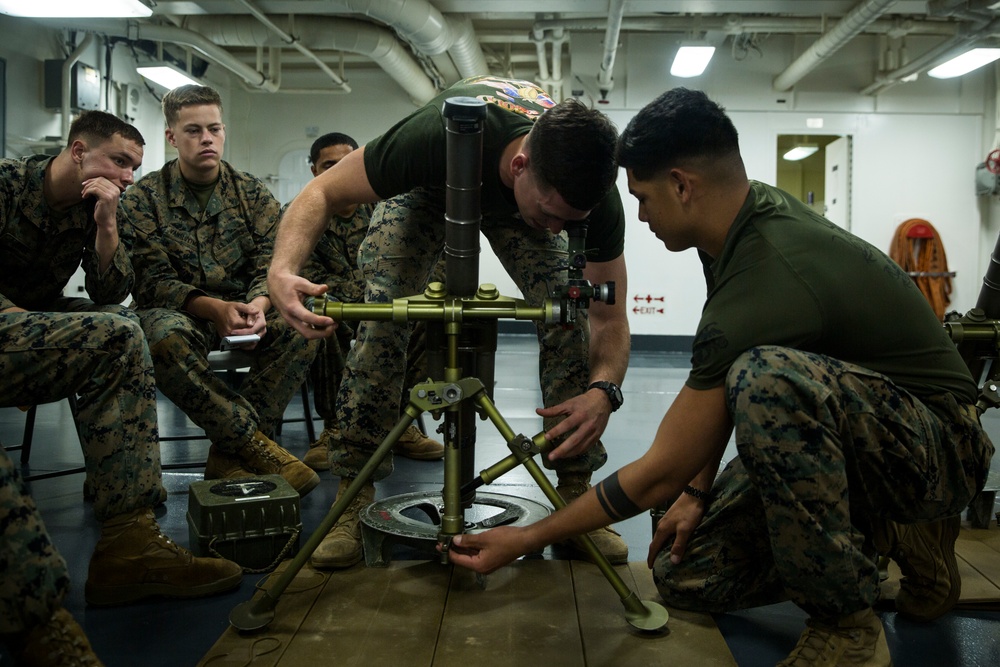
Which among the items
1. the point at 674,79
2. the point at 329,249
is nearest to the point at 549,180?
→ the point at 329,249

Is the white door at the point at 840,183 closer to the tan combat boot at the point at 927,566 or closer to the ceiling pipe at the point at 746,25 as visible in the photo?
the ceiling pipe at the point at 746,25

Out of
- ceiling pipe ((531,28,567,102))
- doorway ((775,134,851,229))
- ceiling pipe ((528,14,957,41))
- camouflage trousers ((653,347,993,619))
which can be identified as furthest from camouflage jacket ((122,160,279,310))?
ceiling pipe ((528,14,957,41))

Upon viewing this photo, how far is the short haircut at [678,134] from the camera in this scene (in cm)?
150

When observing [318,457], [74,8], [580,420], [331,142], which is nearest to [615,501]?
[580,420]

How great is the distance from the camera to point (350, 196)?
2037 millimetres

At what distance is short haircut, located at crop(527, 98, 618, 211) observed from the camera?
1.73 meters

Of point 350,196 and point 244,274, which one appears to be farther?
point 244,274

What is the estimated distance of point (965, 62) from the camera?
6820mm

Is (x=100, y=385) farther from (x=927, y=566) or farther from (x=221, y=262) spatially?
(x=927, y=566)

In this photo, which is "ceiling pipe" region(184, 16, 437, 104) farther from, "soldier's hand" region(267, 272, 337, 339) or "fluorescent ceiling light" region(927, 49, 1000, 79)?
"soldier's hand" region(267, 272, 337, 339)

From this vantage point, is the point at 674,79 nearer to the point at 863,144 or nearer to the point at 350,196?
the point at 863,144

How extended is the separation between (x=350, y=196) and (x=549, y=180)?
0.57 metres

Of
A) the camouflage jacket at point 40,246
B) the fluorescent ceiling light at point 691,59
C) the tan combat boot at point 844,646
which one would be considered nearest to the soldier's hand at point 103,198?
the camouflage jacket at point 40,246

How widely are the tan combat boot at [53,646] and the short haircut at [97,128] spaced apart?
1578mm
